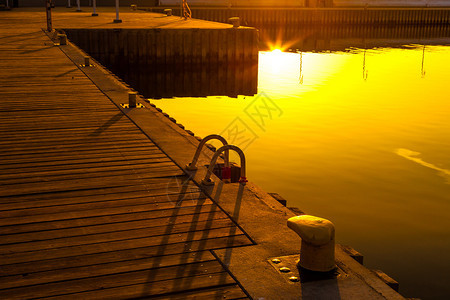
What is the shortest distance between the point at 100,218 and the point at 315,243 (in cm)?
221

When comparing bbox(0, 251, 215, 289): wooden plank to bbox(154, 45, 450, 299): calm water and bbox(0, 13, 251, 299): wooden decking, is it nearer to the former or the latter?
bbox(0, 13, 251, 299): wooden decking

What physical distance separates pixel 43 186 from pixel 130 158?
1392 mm

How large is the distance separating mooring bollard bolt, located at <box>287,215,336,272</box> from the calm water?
3917 millimetres

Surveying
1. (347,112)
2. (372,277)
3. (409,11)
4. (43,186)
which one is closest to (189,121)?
(347,112)

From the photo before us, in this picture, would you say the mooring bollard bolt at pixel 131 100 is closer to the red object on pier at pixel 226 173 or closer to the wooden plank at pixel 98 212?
the red object on pier at pixel 226 173

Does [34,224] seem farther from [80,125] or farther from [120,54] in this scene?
[120,54]

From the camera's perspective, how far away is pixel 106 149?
785 centimetres

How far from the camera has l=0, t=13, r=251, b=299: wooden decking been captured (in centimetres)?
432

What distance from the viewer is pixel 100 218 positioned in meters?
5.51

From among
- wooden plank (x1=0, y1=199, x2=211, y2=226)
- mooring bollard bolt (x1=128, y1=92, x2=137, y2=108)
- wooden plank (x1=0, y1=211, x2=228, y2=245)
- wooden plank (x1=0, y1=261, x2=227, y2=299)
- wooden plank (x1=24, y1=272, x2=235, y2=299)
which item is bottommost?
wooden plank (x1=24, y1=272, x2=235, y2=299)

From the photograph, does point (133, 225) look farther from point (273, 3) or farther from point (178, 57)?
point (273, 3)

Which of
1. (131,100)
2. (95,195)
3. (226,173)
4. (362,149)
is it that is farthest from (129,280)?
(362,149)

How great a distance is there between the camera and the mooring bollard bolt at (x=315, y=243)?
442 cm

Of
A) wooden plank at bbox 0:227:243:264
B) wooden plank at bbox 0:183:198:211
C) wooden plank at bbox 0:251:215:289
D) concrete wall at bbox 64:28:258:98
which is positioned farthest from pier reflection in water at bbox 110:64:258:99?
wooden plank at bbox 0:251:215:289
